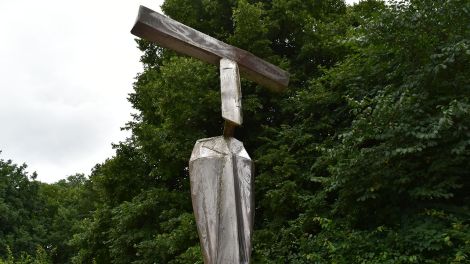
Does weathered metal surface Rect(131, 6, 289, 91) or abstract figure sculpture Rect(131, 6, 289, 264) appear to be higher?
weathered metal surface Rect(131, 6, 289, 91)

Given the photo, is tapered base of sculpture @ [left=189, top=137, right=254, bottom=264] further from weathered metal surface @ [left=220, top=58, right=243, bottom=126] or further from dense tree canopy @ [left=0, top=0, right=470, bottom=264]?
dense tree canopy @ [left=0, top=0, right=470, bottom=264]

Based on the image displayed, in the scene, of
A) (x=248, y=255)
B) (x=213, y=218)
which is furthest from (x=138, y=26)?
(x=248, y=255)

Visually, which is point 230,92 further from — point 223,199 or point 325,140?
point 325,140

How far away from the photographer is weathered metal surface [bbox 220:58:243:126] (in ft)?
10.1

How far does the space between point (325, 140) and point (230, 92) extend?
561 cm

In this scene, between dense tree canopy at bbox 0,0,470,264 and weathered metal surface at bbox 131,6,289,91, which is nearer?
weathered metal surface at bbox 131,6,289,91

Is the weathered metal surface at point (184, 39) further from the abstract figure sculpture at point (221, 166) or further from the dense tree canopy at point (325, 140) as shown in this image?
the dense tree canopy at point (325, 140)

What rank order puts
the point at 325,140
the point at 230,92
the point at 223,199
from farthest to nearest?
the point at 325,140 → the point at 230,92 → the point at 223,199

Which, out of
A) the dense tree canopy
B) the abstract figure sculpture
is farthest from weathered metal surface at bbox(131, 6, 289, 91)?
the dense tree canopy

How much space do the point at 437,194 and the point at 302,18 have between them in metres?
5.80

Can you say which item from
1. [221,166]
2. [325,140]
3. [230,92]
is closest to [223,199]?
[221,166]

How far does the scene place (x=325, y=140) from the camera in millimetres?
8523

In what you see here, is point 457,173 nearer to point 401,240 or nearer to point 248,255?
point 401,240

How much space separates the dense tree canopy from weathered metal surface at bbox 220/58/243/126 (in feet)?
10.6
